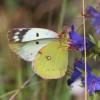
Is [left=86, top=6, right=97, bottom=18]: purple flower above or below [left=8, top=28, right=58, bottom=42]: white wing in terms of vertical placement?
above

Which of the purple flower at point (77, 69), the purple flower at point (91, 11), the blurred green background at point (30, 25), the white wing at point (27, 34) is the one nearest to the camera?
the purple flower at point (91, 11)

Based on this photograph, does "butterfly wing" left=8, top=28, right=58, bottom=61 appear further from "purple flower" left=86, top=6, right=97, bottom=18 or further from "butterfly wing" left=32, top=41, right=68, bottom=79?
"purple flower" left=86, top=6, right=97, bottom=18

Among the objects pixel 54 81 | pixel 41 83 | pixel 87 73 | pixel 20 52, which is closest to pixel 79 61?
pixel 87 73

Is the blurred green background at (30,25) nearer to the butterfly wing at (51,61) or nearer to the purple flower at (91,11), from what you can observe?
the butterfly wing at (51,61)

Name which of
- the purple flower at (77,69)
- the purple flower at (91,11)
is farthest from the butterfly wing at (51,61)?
the purple flower at (91,11)

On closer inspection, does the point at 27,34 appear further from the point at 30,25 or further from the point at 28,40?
the point at 30,25

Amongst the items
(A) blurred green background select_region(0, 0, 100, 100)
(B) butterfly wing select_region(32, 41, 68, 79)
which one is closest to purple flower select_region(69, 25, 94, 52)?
(B) butterfly wing select_region(32, 41, 68, 79)

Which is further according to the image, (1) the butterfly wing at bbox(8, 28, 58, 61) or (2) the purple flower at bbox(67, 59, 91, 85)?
(1) the butterfly wing at bbox(8, 28, 58, 61)
